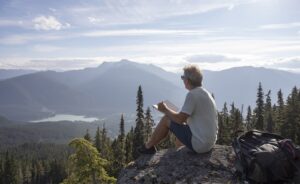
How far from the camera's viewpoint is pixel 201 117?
34.9 ft

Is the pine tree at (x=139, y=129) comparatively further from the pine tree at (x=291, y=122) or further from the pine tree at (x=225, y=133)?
the pine tree at (x=291, y=122)

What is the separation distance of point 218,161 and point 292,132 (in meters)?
50.8

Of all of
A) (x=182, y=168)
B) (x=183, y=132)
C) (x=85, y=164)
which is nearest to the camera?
(x=182, y=168)

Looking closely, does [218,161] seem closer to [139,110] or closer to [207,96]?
[207,96]

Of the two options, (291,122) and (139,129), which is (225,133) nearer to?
(291,122)

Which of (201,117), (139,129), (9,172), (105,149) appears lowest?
(9,172)

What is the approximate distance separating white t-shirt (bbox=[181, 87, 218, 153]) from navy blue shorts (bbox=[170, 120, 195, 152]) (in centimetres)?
14

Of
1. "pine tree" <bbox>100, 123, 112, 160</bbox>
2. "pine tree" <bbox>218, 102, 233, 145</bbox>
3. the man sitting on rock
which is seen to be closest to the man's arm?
the man sitting on rock

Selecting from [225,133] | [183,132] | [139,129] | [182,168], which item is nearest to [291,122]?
[225,133]

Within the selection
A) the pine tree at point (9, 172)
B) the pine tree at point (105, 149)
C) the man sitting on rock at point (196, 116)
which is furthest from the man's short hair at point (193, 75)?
the pine tree at point (9, 172)

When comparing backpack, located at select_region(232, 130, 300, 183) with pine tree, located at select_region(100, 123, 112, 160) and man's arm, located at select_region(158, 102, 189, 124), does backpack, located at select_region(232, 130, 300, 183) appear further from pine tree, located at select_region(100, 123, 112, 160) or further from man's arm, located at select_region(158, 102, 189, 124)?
pine tree, located at select_region(100, 123, 112, 160)

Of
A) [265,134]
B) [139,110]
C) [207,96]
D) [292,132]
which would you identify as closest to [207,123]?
[207,96]

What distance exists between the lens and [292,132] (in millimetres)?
57250

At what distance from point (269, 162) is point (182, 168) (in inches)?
100
